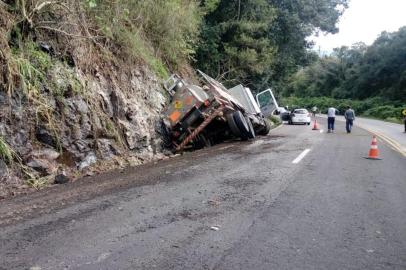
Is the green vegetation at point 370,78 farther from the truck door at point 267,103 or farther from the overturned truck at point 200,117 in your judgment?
the overturned truck at point 200,117

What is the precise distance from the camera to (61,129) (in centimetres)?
960

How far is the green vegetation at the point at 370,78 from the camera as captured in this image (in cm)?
6078

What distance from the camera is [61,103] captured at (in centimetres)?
984

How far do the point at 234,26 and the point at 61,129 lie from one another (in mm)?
18220

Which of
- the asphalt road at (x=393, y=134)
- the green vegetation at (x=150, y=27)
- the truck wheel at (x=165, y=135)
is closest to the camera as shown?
the green vegetation at (x=150, y=27)

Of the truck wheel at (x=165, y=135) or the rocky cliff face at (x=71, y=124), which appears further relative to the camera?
the truck wheel at (x=165, y=135)

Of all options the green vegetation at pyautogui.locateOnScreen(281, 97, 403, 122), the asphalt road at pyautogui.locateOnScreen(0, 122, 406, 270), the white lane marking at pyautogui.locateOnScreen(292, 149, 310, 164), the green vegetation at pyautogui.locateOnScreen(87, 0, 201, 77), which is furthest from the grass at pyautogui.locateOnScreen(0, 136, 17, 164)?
the green vegetation at pyautogui.locateOnScreen(281, 97, 403, 122)

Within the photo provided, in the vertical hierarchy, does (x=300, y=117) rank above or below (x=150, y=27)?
below

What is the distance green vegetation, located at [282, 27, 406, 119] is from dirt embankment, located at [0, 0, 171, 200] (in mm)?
36426

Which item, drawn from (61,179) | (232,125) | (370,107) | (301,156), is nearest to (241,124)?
(232,125)

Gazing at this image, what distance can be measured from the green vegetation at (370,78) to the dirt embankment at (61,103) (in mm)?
36426

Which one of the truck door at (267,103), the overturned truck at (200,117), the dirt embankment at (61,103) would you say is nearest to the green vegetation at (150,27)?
the dirt embankment at (61,103)

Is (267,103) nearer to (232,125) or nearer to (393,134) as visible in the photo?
(232,125)

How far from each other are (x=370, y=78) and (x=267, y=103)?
52.0 metres
